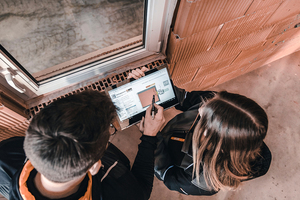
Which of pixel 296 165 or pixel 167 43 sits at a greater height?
pixel 167 43

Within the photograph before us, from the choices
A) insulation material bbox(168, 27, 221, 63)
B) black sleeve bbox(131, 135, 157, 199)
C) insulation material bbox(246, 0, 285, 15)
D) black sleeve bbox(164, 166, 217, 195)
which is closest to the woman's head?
black sleeve bbox(164, 166, 217, 195)

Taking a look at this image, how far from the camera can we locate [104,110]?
0.65 meters

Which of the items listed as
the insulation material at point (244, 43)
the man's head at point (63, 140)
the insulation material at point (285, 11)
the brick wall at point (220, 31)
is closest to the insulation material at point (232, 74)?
the brick wall at point (220, 31)

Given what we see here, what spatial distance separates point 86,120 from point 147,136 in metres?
0.48

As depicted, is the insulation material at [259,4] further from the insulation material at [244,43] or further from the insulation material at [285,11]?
the insulation material at [244,43]

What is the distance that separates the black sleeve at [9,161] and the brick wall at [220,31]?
43.0 inches

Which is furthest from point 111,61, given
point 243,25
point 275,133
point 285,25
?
point 275,133

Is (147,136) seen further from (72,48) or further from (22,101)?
(72,48)

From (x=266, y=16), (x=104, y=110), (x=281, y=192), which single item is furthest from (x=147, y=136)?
(x=281, y=192)

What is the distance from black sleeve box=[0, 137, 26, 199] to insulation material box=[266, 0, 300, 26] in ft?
5.92

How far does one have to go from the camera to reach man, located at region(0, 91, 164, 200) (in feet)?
1.68

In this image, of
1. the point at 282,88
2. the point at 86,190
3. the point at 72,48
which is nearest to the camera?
the point at 86,190

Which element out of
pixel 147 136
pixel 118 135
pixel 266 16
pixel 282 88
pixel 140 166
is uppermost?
pixel 266 16

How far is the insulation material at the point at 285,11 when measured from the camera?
1.03 m
